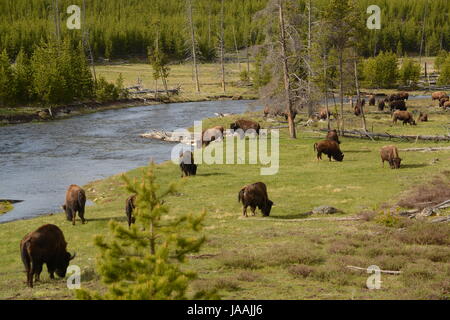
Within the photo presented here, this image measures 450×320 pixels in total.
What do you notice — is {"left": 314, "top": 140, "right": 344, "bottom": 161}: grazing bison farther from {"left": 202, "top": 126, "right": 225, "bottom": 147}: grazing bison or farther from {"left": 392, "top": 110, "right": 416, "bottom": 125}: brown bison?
{"left": 392, "top": 110, "right": 416, "bottom": 125}: brown bison

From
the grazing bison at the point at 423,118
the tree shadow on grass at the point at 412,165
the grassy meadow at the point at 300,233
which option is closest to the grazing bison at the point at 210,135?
the grassy meadow at the point at 300,233

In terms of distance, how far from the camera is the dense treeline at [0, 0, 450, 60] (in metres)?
124

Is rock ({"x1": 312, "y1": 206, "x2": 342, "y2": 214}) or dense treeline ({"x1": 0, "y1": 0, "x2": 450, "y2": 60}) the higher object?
dense treeline ({"x1": 0, "y1": 0, "x2": 450, "y2": 60})

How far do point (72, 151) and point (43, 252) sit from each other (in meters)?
31.0

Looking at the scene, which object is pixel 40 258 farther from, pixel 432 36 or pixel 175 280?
pixel 432 36

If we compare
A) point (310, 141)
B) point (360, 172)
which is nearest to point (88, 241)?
point (360, 172)

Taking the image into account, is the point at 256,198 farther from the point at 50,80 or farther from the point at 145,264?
the point at 50,80

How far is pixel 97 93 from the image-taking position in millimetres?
76625

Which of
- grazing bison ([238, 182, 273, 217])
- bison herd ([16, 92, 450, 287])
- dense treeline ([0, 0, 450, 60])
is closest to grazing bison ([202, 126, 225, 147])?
bison herd ([16, 92, 450, 287])

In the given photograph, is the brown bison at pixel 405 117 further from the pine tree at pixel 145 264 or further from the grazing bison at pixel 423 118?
the pine tree at pixel 145 264

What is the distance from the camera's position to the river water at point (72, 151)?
30.5m

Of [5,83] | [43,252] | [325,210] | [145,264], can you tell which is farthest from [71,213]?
[5,83]

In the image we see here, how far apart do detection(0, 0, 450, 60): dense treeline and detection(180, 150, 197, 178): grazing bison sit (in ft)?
269

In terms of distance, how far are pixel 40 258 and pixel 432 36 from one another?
156843 mm
